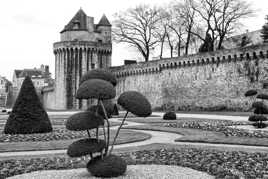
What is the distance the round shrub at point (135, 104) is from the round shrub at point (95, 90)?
326 mm

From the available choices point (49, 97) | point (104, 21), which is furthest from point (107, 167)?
point (49, 97)

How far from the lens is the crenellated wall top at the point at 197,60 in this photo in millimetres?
35188

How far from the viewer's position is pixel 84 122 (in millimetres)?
8250

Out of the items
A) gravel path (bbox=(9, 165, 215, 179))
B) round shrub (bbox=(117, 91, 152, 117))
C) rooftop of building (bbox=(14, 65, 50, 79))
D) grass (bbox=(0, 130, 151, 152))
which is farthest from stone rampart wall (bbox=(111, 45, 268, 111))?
rooftop of building (bbox=(14, 65, 50, 79))

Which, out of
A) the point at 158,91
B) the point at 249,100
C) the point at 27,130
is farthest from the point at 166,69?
the point at 27,130

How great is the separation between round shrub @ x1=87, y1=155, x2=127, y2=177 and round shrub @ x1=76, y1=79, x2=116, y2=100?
144 centimetres

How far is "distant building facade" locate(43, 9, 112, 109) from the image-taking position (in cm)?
5553

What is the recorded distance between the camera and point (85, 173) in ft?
29.1

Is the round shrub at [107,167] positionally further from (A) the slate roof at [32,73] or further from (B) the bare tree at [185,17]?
(A) the slate roof at [32,73]

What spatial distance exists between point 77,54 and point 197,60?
68.7ft

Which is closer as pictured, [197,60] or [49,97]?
[197,60]

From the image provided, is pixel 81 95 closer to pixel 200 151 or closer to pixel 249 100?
pixel 200 151

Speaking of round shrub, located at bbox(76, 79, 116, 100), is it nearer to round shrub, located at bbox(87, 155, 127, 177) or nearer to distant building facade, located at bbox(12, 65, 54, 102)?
round shrub, located at bbox(87, 155, 127, 177)

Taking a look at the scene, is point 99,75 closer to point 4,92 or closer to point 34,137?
point 34,137
